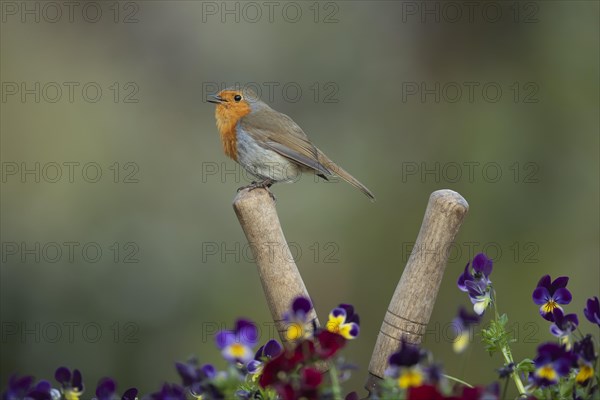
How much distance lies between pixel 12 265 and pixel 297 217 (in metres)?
1.60

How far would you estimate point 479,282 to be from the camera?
6.38 feet

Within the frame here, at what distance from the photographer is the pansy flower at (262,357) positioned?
6.06 ft

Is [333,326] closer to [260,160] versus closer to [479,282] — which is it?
[479,282]

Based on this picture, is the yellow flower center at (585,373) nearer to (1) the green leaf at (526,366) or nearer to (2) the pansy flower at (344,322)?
(1) the green leaf at (526,366)

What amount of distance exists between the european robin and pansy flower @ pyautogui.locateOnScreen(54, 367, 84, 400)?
217cm

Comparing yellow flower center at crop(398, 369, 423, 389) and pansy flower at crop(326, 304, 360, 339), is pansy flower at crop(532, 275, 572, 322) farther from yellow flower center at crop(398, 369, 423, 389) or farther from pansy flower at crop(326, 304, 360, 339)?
yellow flower center at crop(398, 369, 423, 389)

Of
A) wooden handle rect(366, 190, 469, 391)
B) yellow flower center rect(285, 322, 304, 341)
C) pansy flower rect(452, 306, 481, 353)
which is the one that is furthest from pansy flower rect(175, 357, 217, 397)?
wooden handle rect(366, 190, 469, 391)

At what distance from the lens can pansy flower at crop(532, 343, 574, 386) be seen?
5.29ft

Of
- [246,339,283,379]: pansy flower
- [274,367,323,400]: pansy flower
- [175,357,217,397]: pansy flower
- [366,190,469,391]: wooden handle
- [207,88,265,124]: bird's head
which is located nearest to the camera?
[274,367,323,400]: pansy flower

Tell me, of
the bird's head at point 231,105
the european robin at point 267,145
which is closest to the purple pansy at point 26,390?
the european robin at point 267,145

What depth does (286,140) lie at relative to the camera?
3.96 meters

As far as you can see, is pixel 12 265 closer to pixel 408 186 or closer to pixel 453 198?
pixel 408 186

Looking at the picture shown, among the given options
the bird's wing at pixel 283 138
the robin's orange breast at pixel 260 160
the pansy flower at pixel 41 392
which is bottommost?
the pansy flower at pixel 41 392

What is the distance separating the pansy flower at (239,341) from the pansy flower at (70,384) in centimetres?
37
